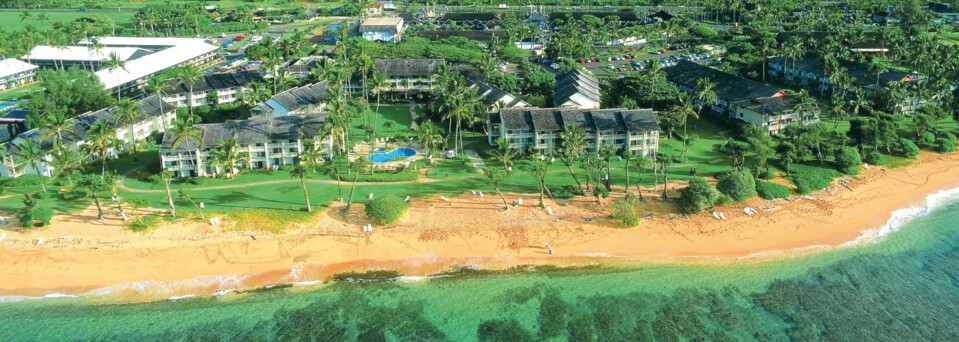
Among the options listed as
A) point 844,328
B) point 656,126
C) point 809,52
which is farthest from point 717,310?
point 809,52

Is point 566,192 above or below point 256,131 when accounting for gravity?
below

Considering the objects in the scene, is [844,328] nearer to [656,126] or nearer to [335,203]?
[656,126]

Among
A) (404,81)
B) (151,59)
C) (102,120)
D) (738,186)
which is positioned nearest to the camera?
(738,186)

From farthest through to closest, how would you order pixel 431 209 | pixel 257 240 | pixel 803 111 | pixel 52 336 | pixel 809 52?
pixel 809 52, pixel 803 111, pixel 431 209, pixel 257 240, pixel 52 336

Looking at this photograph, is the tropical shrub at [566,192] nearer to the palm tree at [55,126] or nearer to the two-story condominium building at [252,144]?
the two-story condominium building at [252,144]

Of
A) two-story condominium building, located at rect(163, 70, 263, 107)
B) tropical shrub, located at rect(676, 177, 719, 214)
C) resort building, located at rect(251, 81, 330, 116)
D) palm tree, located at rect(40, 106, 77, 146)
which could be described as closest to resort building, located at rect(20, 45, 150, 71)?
two-story condominium building, located at rect(163, 70, 263, 107)

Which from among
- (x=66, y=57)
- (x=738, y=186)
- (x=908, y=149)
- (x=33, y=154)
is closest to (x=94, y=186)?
(x=33, y=154)

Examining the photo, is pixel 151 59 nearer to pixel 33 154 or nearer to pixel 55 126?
pixel 55 126
